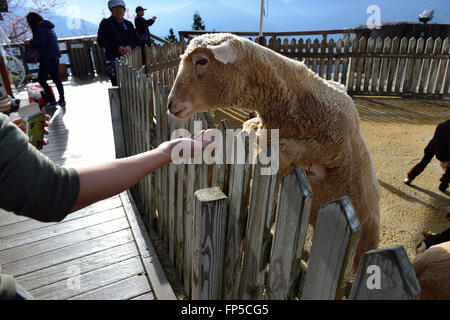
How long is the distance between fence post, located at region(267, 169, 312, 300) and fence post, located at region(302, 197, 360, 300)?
0.22 feet

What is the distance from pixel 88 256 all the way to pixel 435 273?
2666 mm

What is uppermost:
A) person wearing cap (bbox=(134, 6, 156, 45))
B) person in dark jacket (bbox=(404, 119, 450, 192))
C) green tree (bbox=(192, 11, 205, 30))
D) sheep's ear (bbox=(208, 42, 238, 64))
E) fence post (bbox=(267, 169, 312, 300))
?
green tree (bbox=(192, 11, 205, 30))

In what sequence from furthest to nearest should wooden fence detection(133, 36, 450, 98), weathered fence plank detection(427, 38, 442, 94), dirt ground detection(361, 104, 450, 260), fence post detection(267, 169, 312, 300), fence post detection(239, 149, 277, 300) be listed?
wooden fence detection(133, 36, 450, 98) → weathered fence plank detection(427, 38, 442, 94) → dirt ground detection(361, 104, 450, 260) → fence post detection(239, 149, 277, 300) → fence post detection(267, 169, 312, 300)

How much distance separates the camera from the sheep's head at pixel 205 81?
1.72 m

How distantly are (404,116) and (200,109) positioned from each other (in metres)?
7.81

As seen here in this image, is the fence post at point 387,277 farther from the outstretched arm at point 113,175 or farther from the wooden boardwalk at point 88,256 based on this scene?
the wooden boardwalk at point 88,256

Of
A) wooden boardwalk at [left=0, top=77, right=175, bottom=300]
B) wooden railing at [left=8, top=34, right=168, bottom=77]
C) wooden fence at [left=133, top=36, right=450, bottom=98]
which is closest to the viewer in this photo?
wooden boardwalk at [left=0, top=77, right=175, bottom=300]

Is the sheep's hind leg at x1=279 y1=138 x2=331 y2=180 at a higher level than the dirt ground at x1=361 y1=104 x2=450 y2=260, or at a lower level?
higher

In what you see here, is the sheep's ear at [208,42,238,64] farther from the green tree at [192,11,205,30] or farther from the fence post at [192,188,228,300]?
the green tree at [192,11,205,30]

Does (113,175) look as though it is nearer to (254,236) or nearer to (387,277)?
(254,236)

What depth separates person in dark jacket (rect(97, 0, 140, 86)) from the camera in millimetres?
6199

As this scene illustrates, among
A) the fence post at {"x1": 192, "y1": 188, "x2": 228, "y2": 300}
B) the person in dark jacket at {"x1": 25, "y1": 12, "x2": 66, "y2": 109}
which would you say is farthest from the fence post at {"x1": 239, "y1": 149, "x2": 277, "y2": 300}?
the person in dark jacket at {"x1": 25, "y1": 12, "x2": 66, "y2": 109}

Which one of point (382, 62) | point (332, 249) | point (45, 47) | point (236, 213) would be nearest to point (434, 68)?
point (382, 62)
